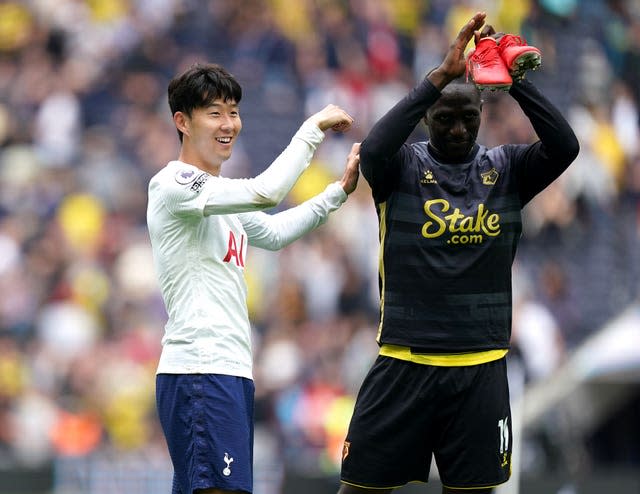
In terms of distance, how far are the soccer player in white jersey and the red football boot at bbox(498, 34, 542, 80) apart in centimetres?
71

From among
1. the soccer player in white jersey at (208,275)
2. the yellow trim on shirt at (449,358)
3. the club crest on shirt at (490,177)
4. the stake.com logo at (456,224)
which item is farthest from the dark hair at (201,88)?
the yellow trim on shirt at (449,358)

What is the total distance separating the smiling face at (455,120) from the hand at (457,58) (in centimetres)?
16

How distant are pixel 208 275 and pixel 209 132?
0.56m

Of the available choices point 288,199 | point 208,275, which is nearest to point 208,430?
point 208,275

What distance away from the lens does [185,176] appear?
5.47 m

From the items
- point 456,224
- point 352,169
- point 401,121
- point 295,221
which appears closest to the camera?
point 401,121

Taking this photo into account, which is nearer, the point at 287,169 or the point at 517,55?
the point at 517,55

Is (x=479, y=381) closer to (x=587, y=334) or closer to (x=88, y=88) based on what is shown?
(x=587, y=334)

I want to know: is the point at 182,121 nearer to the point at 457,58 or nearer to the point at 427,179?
the point at 427,179

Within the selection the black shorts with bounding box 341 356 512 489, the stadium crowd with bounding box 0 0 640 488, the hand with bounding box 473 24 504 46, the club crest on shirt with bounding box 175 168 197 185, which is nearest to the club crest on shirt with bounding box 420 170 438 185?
the hand with bounding box 473 24 504 46

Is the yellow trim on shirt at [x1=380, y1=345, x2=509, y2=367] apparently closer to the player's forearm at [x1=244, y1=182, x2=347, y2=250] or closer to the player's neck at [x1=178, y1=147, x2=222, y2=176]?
the player's forearm at [x1=244, y1=182, x2=347, y2=250]

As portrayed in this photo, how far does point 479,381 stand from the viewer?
5.67 meters

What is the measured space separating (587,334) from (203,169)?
8.83 m

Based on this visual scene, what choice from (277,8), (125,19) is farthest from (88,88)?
(277,8)
